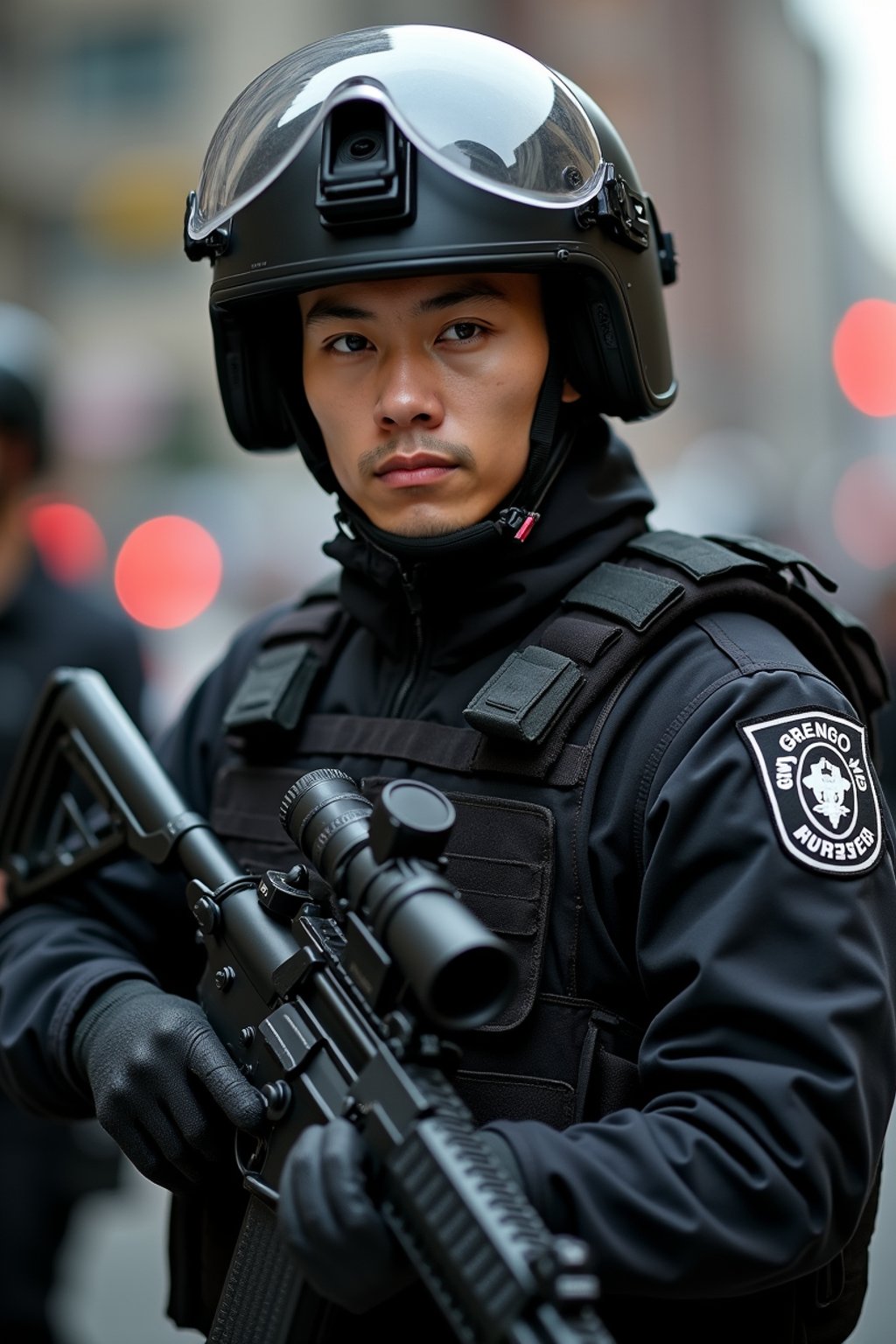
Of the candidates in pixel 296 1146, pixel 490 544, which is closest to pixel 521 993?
pixel 296 1146

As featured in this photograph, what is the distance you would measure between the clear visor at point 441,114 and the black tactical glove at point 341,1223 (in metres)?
1.17

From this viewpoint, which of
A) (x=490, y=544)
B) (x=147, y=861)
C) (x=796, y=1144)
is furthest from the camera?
(x=147, y=861)

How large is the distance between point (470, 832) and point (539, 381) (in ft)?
2.06

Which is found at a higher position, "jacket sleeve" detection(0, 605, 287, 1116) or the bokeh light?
"jacket sleeve" detection(0, 605, 287, 1116)

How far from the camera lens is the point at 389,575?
2.16 m

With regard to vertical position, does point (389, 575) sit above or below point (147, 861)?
above

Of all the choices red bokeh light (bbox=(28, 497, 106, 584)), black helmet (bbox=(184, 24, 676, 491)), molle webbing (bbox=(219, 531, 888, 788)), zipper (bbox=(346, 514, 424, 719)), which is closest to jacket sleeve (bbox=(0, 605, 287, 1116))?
molle webbing (bbox=(219, 531, 888, 788))

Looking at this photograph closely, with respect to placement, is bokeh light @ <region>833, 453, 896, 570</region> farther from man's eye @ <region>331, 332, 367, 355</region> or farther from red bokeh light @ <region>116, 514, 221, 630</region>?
man's eye @ <region>331, 332, 367, 355</region>

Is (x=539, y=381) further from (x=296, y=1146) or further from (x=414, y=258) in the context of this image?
(x=296, y=1146)

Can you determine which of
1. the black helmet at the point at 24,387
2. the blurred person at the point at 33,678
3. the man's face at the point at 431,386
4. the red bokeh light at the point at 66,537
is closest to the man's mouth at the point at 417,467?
the man's face at the point at 431,386

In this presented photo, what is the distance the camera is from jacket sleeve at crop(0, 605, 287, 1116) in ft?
7.43

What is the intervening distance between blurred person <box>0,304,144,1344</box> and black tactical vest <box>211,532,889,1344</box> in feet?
5.53

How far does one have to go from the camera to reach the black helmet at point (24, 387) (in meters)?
3.98

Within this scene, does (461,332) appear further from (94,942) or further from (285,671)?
(94,942)
